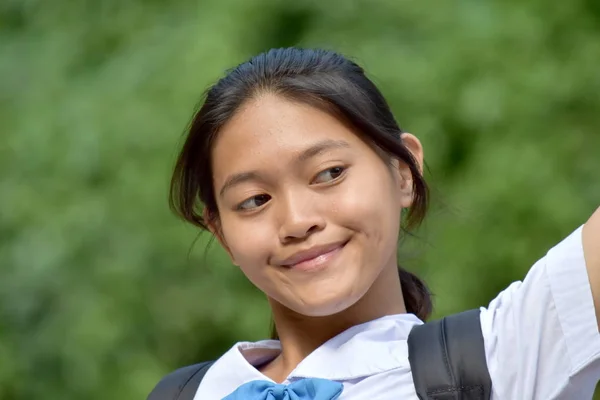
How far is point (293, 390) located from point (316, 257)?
0.18m

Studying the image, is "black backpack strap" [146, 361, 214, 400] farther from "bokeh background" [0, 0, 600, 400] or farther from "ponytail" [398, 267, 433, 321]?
"bokeh background" [0, 0, 600, 400]

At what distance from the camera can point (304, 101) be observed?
1.48 metres

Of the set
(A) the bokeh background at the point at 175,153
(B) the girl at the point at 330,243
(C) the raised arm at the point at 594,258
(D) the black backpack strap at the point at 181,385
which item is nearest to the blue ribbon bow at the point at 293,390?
(B) the girl at the point at 330,243

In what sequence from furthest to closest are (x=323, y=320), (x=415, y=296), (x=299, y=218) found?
(x=415, y=296)
(x=323, y=320)
(x=299, y=218)

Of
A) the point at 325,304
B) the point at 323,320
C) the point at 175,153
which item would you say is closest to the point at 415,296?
the point at 323,320

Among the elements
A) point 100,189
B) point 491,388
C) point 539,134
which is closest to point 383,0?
point 539,134

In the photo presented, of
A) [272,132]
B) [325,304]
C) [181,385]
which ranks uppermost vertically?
[272,132]

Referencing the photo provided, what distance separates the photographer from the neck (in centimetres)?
→ 153

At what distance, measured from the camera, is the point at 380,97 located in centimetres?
160

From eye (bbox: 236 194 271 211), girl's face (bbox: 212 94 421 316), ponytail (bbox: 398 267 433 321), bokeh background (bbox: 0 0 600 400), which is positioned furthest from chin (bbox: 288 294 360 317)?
bokeh background (bbox: 0 0 600 400)

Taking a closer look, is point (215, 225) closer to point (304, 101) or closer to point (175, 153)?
point (304, 101)

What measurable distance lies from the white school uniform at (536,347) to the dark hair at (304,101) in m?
0.27

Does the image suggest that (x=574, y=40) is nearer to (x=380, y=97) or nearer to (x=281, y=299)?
(x=380, y=97)

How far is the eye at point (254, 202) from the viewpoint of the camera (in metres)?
1.45
